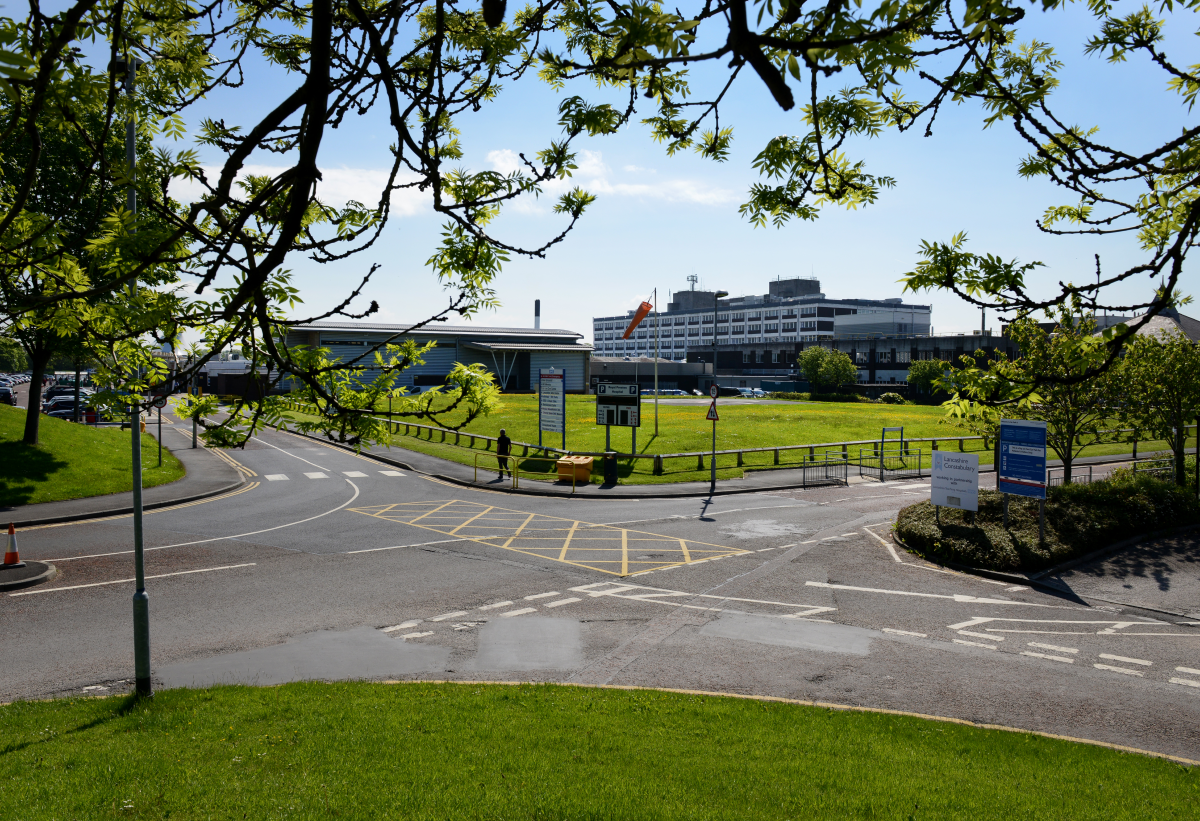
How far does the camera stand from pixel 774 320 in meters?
150

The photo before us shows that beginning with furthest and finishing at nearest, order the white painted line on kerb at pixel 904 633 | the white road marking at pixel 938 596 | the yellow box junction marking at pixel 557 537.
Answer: the yellow box junction marking at pixel 557 537 < the white road marking at pixel 938 596 < the white painted line on kerb at pixel 904 633

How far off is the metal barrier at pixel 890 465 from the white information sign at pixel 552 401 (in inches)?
506

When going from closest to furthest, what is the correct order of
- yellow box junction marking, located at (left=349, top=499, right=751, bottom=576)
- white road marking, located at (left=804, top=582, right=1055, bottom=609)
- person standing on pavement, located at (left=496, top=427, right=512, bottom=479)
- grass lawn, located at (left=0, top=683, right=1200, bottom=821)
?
grass lawn, located at (left=0, top=683, right=1200, bottom=821) → white road marking, located at (left=804, top=582, right=1055, bottom=609) → yellow box junction marking, located at (left=349, top=499, right=751, bottom=576) → person standing on pavement, located at (left=496, top=427, right=512, bottom=479)

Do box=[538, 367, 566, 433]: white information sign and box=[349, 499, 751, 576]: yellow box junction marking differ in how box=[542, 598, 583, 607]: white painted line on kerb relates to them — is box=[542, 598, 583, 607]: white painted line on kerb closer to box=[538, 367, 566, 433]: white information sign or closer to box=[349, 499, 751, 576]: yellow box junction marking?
box=[349, 499, 751, 576]: yellow box junction marking

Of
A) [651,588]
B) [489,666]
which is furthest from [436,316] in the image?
[651,588]

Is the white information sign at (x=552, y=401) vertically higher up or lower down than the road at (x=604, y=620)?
higher up

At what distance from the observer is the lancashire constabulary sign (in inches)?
1196

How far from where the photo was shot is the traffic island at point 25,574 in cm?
1325

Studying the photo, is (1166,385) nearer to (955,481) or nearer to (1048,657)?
(955,481)

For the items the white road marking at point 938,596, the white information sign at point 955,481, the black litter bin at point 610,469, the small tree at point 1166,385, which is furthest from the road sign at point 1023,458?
the black litter bin at point 610,469

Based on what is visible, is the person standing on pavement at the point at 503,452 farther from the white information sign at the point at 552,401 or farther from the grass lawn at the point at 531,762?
the grass lawn at the point at 531,762

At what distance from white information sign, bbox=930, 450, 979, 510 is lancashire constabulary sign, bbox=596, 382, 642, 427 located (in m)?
14.1

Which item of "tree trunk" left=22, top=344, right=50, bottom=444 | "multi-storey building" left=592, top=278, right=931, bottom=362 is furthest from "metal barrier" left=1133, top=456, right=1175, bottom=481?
"multi-storey building" left=592, top=278, right=931, bottom=362

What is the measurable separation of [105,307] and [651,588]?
1057 centimetres
